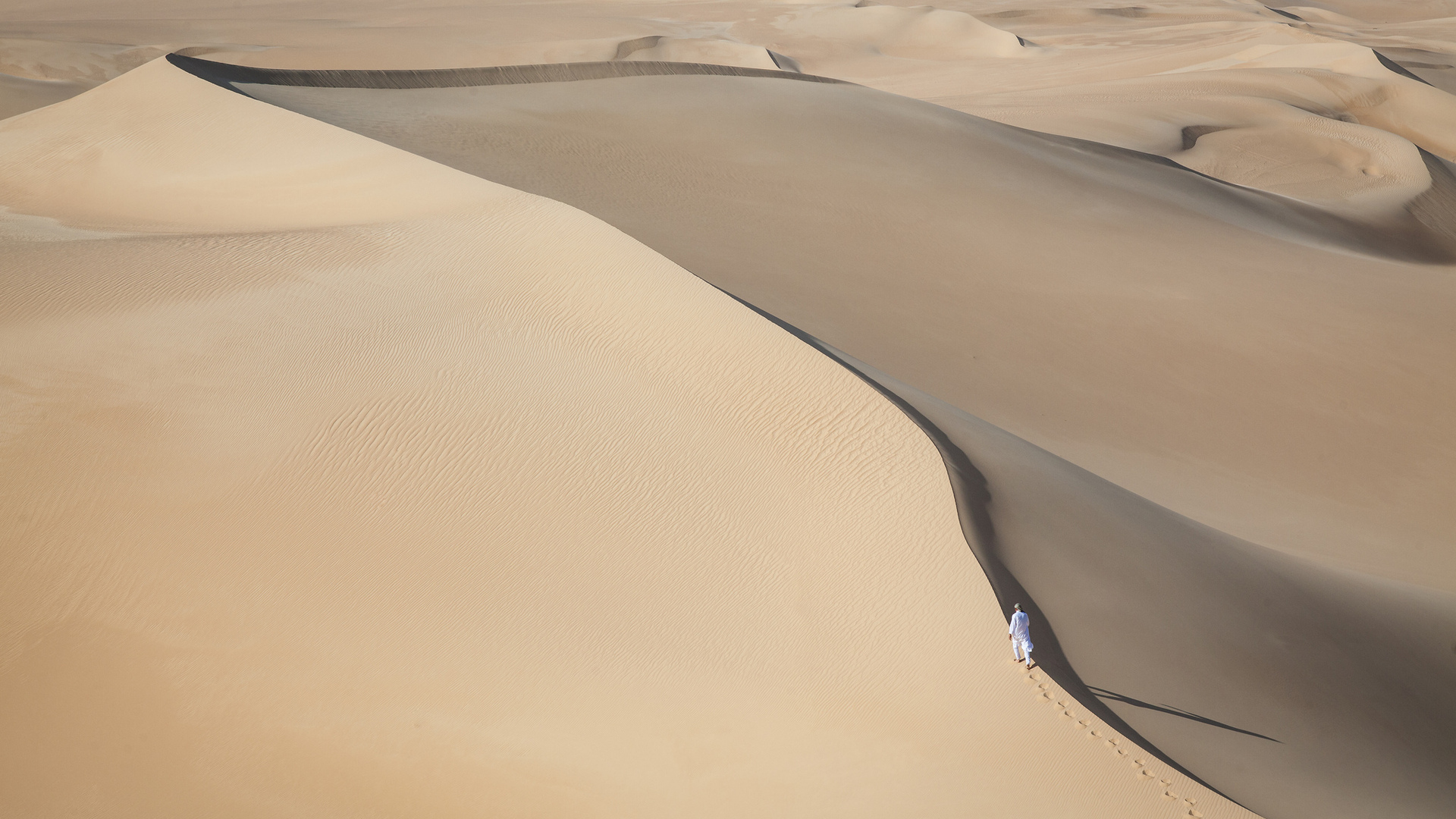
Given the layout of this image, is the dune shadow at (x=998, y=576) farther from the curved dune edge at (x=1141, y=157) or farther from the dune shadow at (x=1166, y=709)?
the curved dune edge at (x=1141, y=157)

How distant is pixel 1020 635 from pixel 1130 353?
22.0 ft

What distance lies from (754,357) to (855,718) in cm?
257

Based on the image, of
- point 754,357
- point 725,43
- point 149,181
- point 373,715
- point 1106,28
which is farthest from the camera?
point 1106,28

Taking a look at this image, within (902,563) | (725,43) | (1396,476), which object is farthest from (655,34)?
(902,563)

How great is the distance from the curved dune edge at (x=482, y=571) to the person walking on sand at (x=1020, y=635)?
0.10 meters

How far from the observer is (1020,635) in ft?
15.4

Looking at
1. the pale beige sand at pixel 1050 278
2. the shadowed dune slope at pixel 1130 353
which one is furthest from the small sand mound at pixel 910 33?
the pale beige sand at pixel 1050 278

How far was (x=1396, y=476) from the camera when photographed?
380 inches

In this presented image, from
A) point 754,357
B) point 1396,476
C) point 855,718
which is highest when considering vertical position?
point 754,357

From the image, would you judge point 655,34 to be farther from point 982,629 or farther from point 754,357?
point 982,629

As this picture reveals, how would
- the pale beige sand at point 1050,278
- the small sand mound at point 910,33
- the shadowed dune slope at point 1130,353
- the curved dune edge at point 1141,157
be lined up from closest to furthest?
the shadowed dune slope at point 1130,353 → the pale beige sand at point 1050,278 → the curved dune edge at point 1141,157 → the small sand mound at point 910,33

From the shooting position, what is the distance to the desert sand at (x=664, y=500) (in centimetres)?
448

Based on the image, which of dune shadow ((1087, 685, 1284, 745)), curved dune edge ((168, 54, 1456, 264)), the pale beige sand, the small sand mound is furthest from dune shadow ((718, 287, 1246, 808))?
the small sand mound

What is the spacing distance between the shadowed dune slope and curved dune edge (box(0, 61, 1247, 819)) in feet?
2.62
